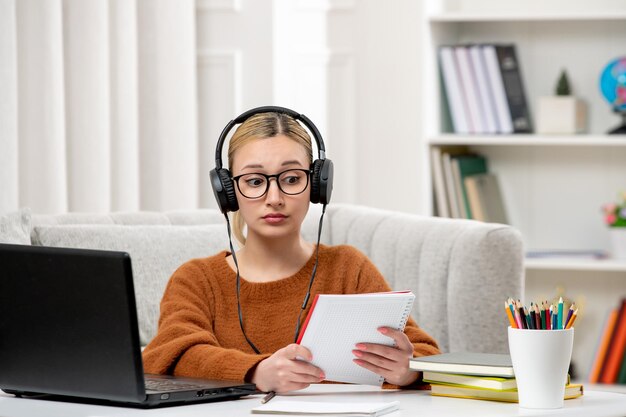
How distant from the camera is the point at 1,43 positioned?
2492 mm

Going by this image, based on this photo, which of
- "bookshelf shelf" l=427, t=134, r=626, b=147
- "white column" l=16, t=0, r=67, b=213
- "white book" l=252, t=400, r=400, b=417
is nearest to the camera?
"white book" l=252, t=400, r=400, b=417

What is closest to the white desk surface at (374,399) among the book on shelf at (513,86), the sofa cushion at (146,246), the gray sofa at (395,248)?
the gray sofa at (395,248)

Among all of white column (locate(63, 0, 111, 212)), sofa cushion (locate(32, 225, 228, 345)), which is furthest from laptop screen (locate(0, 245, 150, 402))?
white column (locate(63, 0, 111, 212))

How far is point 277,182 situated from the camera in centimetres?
157

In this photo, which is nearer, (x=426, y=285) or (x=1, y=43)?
(x=426, y=285)

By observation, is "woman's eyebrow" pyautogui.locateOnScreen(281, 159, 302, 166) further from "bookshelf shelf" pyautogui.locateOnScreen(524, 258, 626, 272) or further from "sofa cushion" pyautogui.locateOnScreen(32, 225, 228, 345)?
"bookshelf shelf" pyautogui.locateOnScreen(524, 258, 626, 272)

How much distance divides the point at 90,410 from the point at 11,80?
4.77 ft

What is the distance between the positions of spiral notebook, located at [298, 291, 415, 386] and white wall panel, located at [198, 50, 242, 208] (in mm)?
2132

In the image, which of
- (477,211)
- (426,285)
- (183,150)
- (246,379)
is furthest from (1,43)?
(477,211)

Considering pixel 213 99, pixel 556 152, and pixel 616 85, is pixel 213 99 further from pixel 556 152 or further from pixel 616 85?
pixel 616 85

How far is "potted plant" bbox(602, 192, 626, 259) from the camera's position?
331cm

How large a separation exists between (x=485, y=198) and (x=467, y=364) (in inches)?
86.2

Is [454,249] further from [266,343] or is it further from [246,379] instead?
[246,379]

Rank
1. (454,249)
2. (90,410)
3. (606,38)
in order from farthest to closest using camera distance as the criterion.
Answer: (606,38), (454,249), (90,410)
